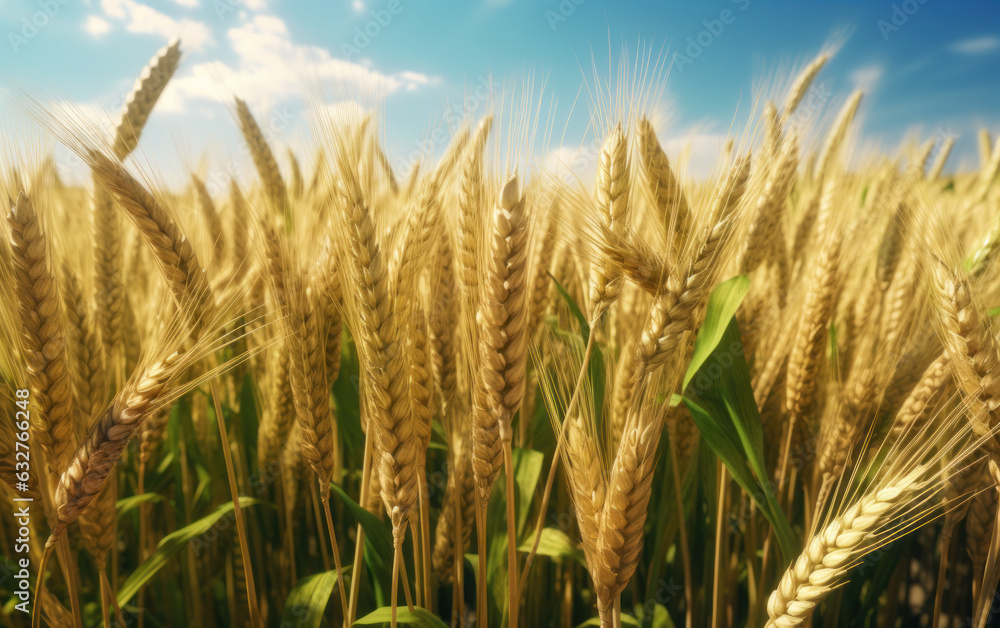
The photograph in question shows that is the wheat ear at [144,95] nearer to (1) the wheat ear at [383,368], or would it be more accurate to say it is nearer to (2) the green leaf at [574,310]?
(1) the wheat ear at [383,368]

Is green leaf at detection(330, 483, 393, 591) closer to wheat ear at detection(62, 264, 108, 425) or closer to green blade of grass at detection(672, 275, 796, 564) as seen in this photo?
wheat ear at detection(62, 264, 108, 425)

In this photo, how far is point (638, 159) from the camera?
112cm

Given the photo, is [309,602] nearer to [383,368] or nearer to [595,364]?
[383,368]

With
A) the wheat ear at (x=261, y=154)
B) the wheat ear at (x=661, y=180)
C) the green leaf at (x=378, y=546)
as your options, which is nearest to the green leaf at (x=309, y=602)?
the green leaf at (x=378, y=546)

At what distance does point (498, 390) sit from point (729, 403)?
49 cm

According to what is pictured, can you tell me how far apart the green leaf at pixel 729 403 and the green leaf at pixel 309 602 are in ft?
2.82

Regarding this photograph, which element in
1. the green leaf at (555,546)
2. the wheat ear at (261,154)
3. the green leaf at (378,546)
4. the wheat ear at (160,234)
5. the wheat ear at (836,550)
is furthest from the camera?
the wheat ear at (261,154)

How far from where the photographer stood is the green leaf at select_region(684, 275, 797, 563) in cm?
97

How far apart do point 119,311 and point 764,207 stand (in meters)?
1.78

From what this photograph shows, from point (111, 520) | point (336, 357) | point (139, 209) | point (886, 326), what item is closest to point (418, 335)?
point (336, 357)

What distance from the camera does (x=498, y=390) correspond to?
2.79 feet

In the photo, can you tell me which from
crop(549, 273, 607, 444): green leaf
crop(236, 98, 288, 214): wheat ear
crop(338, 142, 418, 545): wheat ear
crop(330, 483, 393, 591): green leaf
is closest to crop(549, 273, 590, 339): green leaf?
crop(549, 273, 607, 444): green leaf

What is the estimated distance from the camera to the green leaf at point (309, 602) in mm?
1090

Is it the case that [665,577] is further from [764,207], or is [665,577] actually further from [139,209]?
[139,209]
